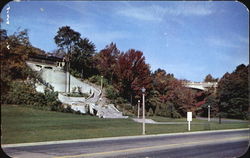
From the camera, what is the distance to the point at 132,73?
4156 millimetres

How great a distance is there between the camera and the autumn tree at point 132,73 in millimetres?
4031

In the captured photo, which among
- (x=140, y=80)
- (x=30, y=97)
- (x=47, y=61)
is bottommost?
(x=30, y=97)

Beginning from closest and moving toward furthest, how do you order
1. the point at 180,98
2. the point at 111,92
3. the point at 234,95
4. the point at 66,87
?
1. the point at 66,87
2. the point at 234,95
3. the point at 111,92
4. the point at 180,98

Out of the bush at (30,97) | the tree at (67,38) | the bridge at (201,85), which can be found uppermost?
the tree at (67,38)

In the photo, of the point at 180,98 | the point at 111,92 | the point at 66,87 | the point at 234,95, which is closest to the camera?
the point at 66,87

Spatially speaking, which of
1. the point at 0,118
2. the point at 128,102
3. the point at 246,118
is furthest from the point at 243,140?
the point at 0,118

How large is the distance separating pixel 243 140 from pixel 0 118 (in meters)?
2.63

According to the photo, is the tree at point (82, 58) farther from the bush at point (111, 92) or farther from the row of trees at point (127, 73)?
the bush at point (111, 92)

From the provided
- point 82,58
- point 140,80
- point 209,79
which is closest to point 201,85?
point 209,79

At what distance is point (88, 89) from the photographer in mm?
4016

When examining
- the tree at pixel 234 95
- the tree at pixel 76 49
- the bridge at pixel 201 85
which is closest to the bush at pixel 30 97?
the tree at pixel 76 49

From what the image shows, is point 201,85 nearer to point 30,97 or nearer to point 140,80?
point 140,80

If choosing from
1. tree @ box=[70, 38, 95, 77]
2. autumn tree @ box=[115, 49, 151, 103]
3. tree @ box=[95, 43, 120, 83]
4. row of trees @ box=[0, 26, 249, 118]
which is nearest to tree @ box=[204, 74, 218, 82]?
row of trees @ box=[0, 26, 249, 118]

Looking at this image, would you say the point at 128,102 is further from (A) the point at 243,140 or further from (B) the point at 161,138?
(B) the point at 161,138
